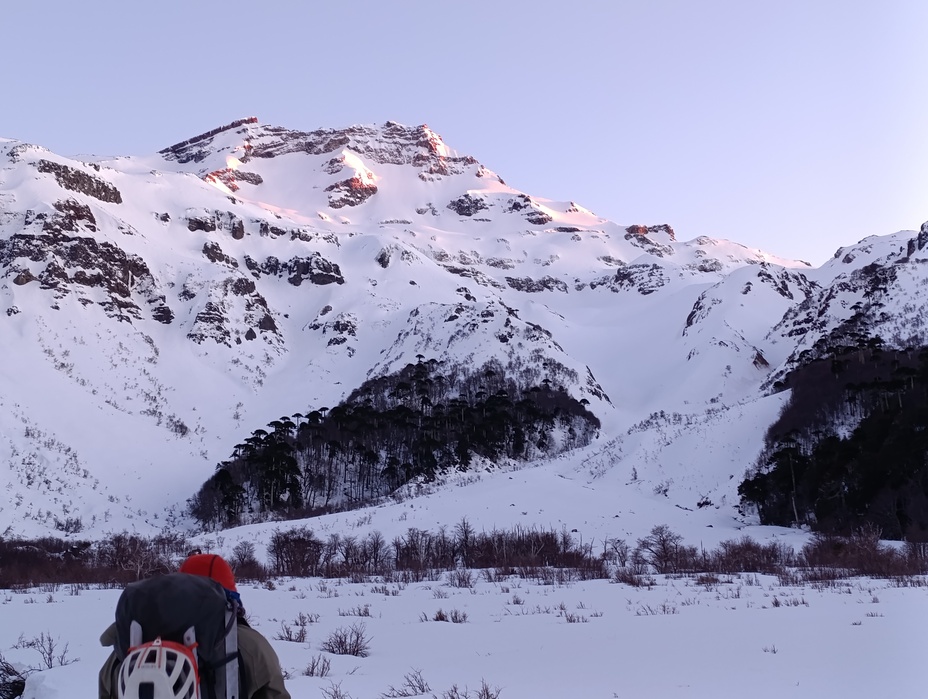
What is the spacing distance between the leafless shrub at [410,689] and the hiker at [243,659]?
365 cm

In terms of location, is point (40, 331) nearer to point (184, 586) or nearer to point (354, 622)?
point (354, 622)

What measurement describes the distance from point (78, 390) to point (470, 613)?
207 feet

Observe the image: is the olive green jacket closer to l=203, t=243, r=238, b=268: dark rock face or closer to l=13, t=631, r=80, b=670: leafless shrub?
l=13, t=631, r=80, b=670: leafless shrub

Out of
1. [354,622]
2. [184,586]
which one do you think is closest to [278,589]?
[354,622]

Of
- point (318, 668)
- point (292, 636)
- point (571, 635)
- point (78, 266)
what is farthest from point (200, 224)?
point (318, 668)

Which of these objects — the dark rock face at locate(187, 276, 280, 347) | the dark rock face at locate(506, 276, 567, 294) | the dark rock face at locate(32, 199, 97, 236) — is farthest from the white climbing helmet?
the dark rock face at locate(506, 276, 567, 294)

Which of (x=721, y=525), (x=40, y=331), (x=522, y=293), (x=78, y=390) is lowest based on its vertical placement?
(x=721, y=525)

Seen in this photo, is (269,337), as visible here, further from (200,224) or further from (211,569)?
(211,569)

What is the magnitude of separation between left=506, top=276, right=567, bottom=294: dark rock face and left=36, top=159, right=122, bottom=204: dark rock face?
83833 millimetres

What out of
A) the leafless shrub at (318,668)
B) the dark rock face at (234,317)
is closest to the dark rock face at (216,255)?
the dark rock face at (234,317)

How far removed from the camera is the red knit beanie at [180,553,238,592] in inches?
118

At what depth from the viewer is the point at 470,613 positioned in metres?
11.8

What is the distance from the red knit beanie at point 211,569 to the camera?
300cm

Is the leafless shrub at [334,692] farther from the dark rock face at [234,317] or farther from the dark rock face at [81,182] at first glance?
the dark rock face at [81,182]
